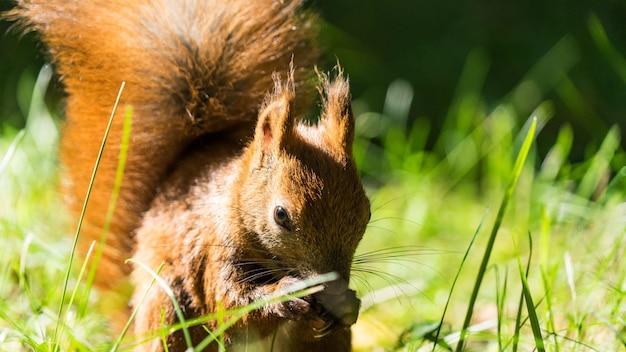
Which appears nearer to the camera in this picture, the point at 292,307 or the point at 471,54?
the point at 292,307

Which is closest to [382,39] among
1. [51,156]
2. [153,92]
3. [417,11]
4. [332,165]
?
[417,11]

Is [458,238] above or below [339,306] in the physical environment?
above

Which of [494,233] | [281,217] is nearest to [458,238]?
[494,233]

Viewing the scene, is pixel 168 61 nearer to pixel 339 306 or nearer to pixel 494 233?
pixel 339 306

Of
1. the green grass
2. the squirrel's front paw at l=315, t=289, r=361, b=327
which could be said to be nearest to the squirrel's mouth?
the squirrel's front paw at l=315, t=289, r=361, b=327

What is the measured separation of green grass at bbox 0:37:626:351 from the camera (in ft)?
5.60

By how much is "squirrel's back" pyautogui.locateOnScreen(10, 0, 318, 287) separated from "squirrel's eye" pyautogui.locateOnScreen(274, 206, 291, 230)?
35cm

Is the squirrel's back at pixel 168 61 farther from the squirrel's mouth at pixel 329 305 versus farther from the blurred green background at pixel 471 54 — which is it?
the blurred green background at pixel 471 54

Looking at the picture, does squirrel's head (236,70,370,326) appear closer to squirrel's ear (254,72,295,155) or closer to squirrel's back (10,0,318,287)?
squirrel's ear (254,72,295,155)

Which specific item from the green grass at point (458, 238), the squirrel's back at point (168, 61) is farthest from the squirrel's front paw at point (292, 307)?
the squirrel's back at point (168, 61)

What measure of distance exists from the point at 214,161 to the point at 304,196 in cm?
39

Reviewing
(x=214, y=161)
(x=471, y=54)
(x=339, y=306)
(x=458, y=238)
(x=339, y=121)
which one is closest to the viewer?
(x=339, y=306)

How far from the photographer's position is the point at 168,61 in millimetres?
1874

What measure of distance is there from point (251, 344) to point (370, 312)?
0.61m
